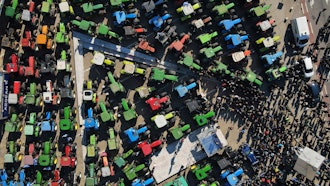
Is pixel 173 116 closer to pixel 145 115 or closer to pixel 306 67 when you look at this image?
pixel 145 115

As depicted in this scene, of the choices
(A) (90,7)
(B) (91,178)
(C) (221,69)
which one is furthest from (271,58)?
(B) (91,178)

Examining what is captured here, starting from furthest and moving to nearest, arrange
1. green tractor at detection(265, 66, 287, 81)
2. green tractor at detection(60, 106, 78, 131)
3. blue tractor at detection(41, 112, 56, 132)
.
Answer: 1. green tractor at detection(265, 66, 287, 81)
2. green tractor at detection(60, 106, 78, 131)
3. blue tractor at detection(41, 112, 56, 132)

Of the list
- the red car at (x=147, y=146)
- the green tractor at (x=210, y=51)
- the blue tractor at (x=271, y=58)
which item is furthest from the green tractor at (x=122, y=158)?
the blue tractor at (x=271, y=58)

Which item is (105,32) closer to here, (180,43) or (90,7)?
(90,7)

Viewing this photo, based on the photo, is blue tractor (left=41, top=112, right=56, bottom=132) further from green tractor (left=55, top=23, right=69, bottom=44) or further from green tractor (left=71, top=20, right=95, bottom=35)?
green tractor (left=71, top=20, right=95, bottom=35)

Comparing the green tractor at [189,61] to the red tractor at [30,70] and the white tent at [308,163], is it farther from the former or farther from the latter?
the red tractor at [30,70]

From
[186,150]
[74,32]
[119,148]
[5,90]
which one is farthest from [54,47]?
[186,150]

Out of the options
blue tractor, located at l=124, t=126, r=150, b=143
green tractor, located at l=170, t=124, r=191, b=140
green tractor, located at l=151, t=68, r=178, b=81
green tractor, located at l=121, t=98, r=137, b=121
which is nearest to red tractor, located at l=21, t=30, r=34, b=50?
green tractor, located at l=121, t=98, r=137, b=121
